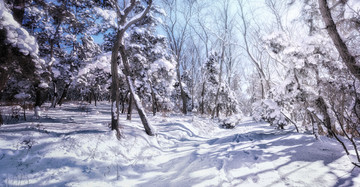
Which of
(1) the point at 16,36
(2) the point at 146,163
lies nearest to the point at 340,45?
(2) the point at 146,163

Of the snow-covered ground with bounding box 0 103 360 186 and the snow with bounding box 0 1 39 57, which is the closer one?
the snow-covered ground with bounding box 0 103 360 186

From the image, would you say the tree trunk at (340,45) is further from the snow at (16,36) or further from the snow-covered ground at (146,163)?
the snow at (16,36)

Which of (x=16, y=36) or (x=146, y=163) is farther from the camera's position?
(x=146, y=163)

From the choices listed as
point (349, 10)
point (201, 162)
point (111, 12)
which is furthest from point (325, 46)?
point (111, 12)

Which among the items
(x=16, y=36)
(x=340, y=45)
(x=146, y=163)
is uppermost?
(x=16, y=36)

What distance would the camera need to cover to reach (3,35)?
4078 mm

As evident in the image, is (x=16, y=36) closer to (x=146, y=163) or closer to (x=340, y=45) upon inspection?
(x=146, y=163)

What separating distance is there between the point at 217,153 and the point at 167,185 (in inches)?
102

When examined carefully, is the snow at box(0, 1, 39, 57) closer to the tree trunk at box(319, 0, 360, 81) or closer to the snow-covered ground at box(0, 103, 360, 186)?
the snow-covered ground at box(0, 103, 360, 186)

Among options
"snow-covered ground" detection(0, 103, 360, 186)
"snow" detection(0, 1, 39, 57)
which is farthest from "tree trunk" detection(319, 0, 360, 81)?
"snow" detection(0, 1, 39, 57)

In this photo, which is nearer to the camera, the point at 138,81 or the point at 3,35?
the point at 3,35

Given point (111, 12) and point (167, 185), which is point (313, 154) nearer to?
point (167, 185)

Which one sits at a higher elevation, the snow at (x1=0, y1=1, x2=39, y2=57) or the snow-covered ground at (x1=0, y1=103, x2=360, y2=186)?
the snow at (x1=0, y1=1, x2=39, y2=57)

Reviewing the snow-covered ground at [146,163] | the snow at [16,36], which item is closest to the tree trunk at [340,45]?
the snow-covered ground at [146,163]
